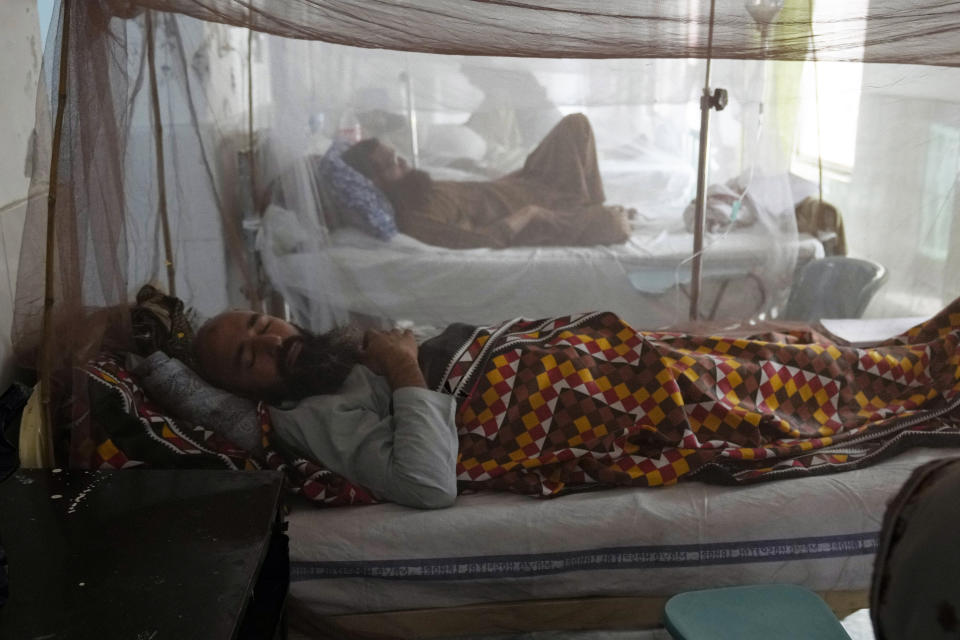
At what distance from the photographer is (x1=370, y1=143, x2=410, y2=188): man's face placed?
2637 millimetres

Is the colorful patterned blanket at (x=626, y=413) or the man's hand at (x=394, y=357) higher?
the man's hand at (x=394, y=357)

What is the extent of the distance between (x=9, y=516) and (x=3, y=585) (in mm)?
273

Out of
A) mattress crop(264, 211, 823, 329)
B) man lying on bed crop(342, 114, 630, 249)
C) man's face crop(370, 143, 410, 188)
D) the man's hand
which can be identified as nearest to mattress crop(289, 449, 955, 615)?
the man's hand

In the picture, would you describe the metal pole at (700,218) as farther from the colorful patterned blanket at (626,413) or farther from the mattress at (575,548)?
the mattress at (575,548)

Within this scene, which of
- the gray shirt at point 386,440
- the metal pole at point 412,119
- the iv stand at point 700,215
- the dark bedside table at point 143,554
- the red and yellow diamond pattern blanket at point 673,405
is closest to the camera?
the dark bedside table at point 143,554

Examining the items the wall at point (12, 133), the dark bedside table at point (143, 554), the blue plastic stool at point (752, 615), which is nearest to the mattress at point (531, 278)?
the wall at point (12, 133)

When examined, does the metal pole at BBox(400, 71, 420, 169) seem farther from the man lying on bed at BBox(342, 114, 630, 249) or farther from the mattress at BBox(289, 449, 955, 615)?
the mattress at BBox(289, 449, 955, 615)

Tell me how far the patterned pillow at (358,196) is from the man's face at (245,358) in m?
0.61

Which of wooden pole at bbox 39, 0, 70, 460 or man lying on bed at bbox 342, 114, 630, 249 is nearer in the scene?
wooden pole at bbox 39, 0, 70, 460

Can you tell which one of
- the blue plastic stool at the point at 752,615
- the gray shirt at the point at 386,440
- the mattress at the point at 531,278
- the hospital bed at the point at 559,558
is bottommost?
the hospital bed at the point at 559,558

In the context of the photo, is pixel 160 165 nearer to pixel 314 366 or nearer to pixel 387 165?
pixel 314 366

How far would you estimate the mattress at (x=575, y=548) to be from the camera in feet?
6.00

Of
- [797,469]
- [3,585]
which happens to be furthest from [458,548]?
[3,585]

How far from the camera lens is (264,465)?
1.93m
